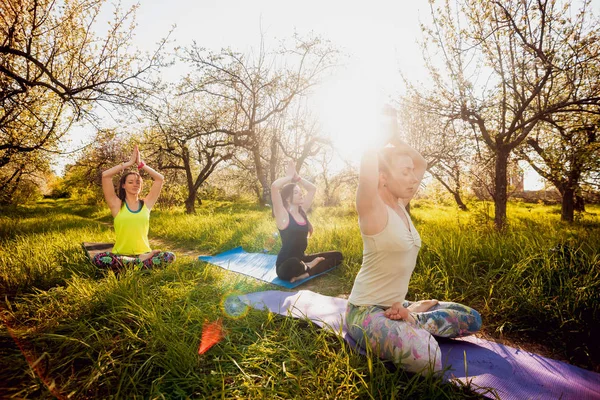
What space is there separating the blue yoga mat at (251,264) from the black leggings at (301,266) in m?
0.11

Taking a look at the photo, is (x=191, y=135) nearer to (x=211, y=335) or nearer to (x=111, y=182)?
(x=111, y=182)

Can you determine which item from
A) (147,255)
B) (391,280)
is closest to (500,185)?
(391,280)

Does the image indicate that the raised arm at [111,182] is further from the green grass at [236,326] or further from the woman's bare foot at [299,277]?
the woman's bare foot at [299,277]

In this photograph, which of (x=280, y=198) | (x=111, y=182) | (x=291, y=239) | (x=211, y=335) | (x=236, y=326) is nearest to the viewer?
(x=211, y=335)

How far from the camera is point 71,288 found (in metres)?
3.31

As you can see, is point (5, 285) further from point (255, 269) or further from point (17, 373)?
point (255, 269)

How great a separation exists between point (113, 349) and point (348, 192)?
17.5 m

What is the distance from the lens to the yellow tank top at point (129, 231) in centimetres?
436

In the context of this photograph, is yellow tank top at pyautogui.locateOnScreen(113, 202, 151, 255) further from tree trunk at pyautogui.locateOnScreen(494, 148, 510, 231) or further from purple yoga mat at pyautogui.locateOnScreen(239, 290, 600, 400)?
tree trunk at pyautogui.locateOnScreen(494, 148, 510, 231)

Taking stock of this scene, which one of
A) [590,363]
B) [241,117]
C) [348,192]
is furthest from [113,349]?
[348,192]

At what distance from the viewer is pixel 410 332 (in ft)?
6.47

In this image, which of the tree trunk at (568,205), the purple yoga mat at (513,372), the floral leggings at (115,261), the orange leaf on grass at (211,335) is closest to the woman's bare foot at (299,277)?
the purple yoga mat at (513,372)

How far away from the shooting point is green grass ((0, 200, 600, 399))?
1868 mm

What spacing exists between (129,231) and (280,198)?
2.50 m
